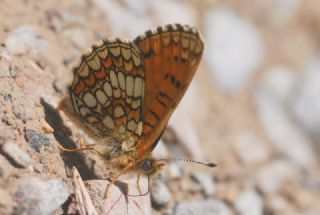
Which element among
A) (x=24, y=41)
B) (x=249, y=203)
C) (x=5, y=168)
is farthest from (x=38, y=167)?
(x=249, y=203)

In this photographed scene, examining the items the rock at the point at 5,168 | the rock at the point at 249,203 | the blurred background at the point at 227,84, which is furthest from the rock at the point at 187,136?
the rock at the point at 5,168

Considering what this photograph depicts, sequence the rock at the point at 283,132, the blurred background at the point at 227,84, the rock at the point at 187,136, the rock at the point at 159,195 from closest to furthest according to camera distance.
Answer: the rock at the point at 159,195 → the blurred background at the point at 227,84 → the rock at the point at 187,136 → the rock at the point at 283,132

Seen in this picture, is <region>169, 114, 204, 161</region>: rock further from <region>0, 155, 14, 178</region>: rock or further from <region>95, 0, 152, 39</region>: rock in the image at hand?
<region>0, 155, 14, 178</region>: rock

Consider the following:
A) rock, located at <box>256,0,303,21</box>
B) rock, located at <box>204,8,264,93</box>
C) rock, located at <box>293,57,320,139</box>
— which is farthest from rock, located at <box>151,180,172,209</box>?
rock, located at <box>256,0,303,21</box>

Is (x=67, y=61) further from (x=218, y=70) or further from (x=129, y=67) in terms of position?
(x=218, y=70)

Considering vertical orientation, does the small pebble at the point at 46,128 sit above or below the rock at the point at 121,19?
below

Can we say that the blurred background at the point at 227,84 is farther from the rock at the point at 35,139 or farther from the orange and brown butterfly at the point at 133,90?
the rock at the point at 35,139
